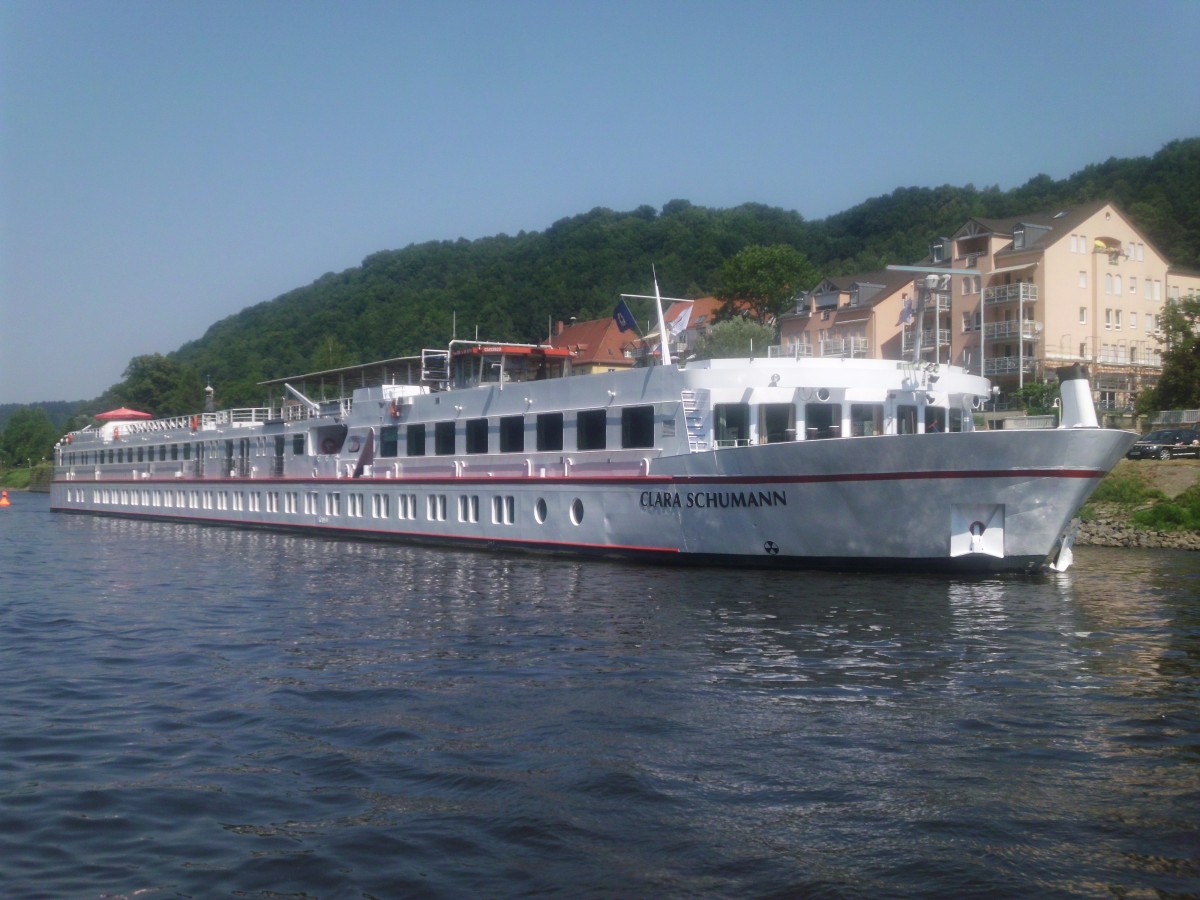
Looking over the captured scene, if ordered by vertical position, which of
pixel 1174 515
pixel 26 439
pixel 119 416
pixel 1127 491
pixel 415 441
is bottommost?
pixel 1174 515

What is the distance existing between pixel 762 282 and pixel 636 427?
149ft

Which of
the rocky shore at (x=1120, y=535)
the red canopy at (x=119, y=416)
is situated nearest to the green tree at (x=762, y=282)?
the red canopy at (x=119, y=416)

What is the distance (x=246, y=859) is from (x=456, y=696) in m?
4.01

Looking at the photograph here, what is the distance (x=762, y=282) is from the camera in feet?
214

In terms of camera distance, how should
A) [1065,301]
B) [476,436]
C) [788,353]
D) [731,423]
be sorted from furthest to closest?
[1065,301] < [476,436] < [788,353] < [731,423]

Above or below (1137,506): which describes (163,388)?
above

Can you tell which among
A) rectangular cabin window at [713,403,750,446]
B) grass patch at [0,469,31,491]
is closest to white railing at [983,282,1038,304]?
rectangular cabin window at [713,403,750,446]

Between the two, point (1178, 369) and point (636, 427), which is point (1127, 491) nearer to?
point (1178, 369)

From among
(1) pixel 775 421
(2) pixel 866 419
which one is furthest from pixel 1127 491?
(1) pixel 775 421

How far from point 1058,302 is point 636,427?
118ft

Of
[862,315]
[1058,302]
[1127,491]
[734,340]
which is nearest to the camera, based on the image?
[1127,491]

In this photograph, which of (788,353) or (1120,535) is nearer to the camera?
(788,353)

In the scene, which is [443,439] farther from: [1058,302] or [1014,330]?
[1058,302]

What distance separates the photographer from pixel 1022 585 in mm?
17453
